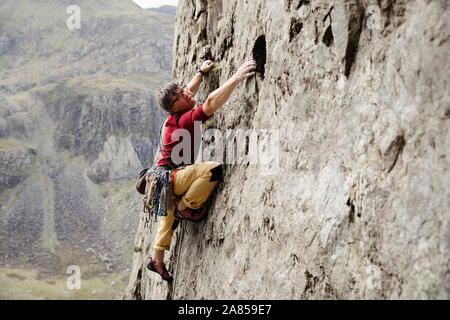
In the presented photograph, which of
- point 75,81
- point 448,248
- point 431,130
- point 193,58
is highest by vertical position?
point 75,81

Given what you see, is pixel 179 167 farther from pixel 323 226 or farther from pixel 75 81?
pixel 75 81

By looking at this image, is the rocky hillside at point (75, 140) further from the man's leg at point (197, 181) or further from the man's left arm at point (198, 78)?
the man's leg at point (197, 181)

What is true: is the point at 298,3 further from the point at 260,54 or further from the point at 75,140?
the point at 75,140

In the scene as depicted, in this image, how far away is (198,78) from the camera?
30.9ft

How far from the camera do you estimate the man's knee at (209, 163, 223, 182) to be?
7.77 m

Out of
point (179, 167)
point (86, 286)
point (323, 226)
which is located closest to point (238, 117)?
point (179, 167)

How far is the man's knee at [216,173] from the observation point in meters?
7.77

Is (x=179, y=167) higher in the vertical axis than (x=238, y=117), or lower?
lower

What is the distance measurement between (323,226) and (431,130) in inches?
69.3

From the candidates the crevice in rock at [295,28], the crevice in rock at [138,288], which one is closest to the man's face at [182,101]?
the crevice in rock at [295,28]
